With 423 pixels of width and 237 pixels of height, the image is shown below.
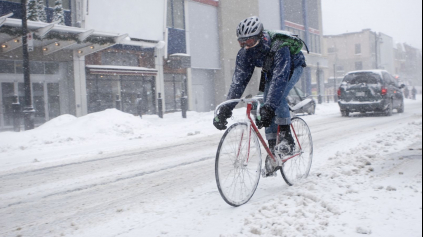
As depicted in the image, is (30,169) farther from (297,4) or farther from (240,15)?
(297,4)

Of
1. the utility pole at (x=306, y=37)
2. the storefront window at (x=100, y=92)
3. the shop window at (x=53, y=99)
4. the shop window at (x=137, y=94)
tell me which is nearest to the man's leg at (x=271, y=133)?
the storefront window at (x=100, y=92)

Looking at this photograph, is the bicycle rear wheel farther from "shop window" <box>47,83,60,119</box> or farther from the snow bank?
"shop window" <box>47,83,60,119</box>

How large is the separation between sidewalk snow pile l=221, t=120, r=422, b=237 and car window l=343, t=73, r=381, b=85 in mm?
9270

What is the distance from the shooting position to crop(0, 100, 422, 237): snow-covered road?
2740 millimetres

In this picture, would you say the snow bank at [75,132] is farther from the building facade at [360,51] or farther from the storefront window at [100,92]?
the building facade at [360,51]

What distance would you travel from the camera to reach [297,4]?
3472 centimetres

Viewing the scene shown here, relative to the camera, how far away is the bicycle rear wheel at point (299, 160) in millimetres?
3919

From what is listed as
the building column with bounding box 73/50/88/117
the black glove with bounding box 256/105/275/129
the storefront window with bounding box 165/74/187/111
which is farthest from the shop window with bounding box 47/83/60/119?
the black glove with bounding box 256/105/275/129

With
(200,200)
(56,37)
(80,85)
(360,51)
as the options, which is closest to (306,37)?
(360,51)

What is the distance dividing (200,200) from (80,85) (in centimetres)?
1613

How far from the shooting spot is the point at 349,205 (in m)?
3.15

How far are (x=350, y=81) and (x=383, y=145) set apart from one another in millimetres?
7723

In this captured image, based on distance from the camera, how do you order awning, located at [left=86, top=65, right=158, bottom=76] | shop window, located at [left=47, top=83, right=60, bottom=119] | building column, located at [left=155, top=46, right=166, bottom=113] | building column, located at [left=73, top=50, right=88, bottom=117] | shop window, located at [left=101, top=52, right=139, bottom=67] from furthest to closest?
1. building column, located at [left=155, top=46, right=166, bottom=113]
2. shop window, located at [left=101, top=52, right=139, bottom=67]
3. awning, located at [left=86, top=65, right=158, bottom=76]
4. building column, located at [left=73, top=50, right=88, bottom=117]
5. shop window, located at [left=47, top=83, right=60, bottom=119]

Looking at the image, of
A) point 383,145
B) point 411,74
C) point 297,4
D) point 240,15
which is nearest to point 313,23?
point 297,4
